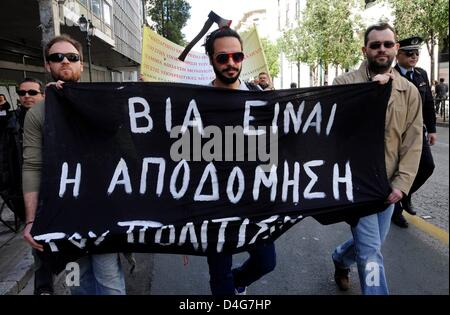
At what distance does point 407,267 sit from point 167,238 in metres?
2.24

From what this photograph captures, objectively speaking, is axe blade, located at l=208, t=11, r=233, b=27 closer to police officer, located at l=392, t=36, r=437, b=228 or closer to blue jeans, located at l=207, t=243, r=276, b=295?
police officer, located at l=392, t=36, r=437, b=228

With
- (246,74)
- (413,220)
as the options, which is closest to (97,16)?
(246,74)

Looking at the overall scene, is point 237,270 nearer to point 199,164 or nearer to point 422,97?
point 199,164

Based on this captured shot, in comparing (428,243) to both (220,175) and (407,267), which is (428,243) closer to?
(407,267)

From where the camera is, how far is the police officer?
4266 mm

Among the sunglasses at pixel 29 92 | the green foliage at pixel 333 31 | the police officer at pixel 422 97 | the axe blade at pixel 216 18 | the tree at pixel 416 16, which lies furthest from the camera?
the green foliage at pixel 333 31

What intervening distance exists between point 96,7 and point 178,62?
2154cm

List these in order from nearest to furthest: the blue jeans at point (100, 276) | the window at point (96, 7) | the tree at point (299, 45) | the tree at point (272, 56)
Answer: the blue jeans at point (100, 276) < the window at point (96, 7) < the tree at point (299, 45) < the tree at point (272, 56)

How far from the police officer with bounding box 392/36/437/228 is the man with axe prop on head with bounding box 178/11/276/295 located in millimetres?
2055

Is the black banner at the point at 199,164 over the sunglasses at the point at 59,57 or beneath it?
beneath

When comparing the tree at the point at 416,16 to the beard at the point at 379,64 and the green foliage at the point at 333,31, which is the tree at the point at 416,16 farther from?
the beard at the point at 379,64

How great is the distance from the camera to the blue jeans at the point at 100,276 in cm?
240

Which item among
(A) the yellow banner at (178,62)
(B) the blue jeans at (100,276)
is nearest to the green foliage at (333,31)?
(A) the yellow banner at (178,62)

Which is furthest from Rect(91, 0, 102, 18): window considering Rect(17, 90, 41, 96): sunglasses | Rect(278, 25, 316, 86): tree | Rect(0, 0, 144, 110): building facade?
Rect(17, 90, 41, 96): sunglasses
